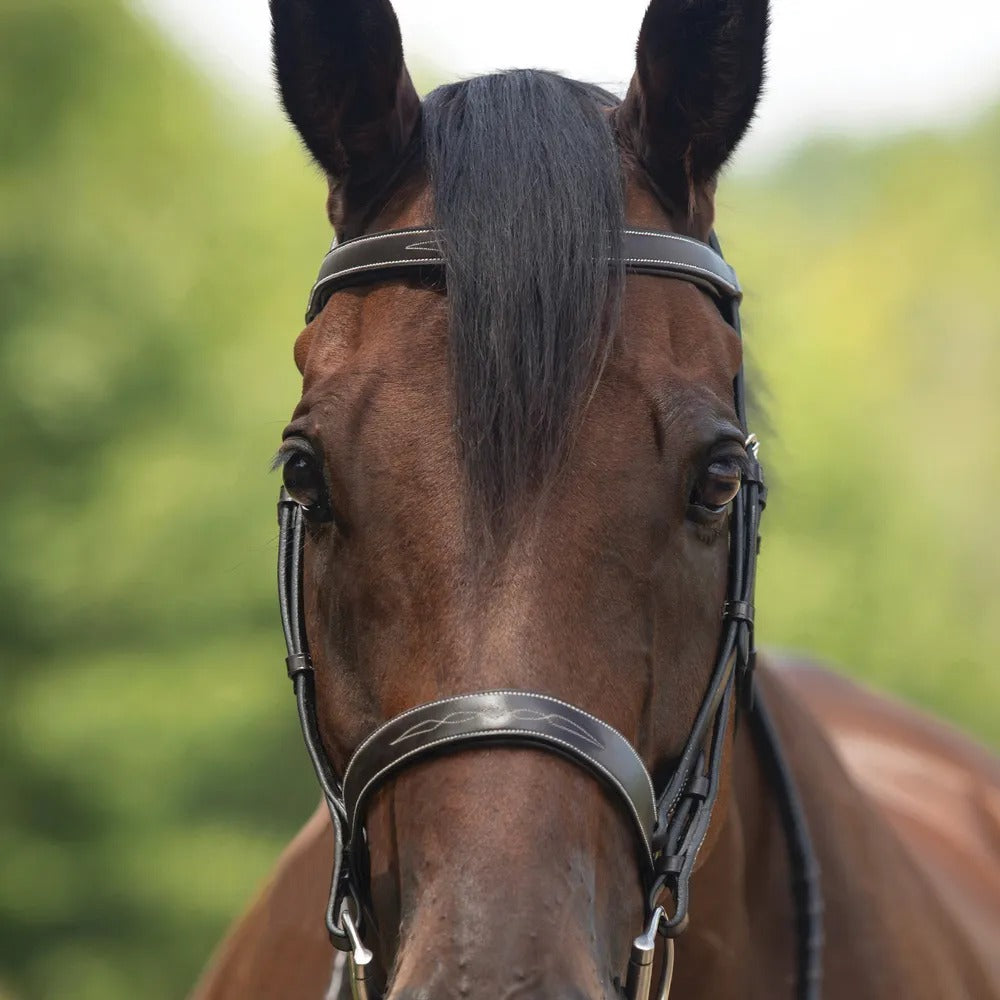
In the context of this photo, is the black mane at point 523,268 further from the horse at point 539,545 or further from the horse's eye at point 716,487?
the horse's eye at point 716,487

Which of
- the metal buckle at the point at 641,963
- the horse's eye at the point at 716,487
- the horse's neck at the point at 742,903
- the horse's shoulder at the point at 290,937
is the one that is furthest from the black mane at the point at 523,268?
the horse's shoulder at the point at 290,937

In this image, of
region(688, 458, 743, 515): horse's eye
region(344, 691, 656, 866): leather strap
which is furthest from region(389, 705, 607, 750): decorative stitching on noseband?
region(688, 458, 743, 515): horse's eye

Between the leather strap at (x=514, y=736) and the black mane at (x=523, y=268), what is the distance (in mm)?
245

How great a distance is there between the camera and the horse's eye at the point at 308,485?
196 cm

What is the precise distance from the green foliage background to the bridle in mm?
7583

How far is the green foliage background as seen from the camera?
10102 mm

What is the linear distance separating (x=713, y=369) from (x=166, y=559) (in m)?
8.74

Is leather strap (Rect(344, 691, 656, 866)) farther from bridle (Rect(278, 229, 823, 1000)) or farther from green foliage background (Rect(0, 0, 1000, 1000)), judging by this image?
green foliage background (Rect(0, 0, 1000, 1000))

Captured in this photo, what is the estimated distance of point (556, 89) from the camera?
2143 mm

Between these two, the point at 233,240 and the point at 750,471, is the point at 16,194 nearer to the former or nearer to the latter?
the point at 233,240

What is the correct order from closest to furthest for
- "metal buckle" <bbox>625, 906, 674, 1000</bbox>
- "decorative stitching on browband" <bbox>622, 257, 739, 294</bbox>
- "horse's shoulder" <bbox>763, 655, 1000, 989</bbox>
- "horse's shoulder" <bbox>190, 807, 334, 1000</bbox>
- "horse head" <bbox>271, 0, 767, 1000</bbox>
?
"horse head" <bbox>271, 0, 767, 1000</bbox>
"metal buckle" <bbox>625, 906, 674, 1000</bbox>
"decorative stitching on browband" <bbox>622, 257, 739, 294</bbox>
"horse's shoulder" <bbox>190, 807, 334, 1000</bbox>
"horse's shoulder" <bbox>763, 655, 1000, 989</bbox>

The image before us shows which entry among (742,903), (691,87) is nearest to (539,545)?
(691,87)

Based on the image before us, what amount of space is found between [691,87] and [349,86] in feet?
1.77

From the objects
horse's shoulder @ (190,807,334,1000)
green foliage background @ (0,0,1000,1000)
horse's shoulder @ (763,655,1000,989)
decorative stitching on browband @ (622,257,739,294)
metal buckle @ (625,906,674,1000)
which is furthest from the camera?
green foliage background @ (0,0,1000,1000)
